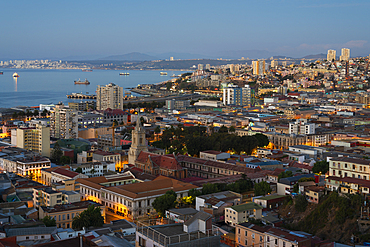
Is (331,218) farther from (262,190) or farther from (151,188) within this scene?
(151,188)

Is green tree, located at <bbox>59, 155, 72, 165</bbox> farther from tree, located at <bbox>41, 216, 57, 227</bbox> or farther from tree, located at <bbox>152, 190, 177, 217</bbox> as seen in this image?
tree, located at <bbox>41, 216, 57, 227</bbox>

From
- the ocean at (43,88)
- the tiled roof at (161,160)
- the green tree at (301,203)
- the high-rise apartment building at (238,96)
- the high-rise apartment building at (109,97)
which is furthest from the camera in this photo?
the ocean at (43,88)

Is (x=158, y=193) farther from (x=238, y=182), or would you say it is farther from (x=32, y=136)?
(x=32, y=136)

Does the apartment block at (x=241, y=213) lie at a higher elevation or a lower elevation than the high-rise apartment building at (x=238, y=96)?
lower

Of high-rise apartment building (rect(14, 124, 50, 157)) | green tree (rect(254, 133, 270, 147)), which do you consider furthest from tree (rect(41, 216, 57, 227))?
green tree (rect(254, 133, 270, 147))

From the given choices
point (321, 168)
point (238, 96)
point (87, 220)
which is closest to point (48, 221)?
point (87, 220)

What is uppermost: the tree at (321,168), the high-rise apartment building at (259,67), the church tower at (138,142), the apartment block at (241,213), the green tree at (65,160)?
the high-rise apartment building at (259,67)

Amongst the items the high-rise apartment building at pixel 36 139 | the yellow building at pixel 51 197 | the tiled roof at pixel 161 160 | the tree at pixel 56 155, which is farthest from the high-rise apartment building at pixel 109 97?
the yellow building at pixel 51 197

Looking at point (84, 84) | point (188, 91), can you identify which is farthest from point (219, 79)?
point (84, 84)

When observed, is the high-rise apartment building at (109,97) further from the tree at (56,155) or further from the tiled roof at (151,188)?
the tiled roof at (151,188)
